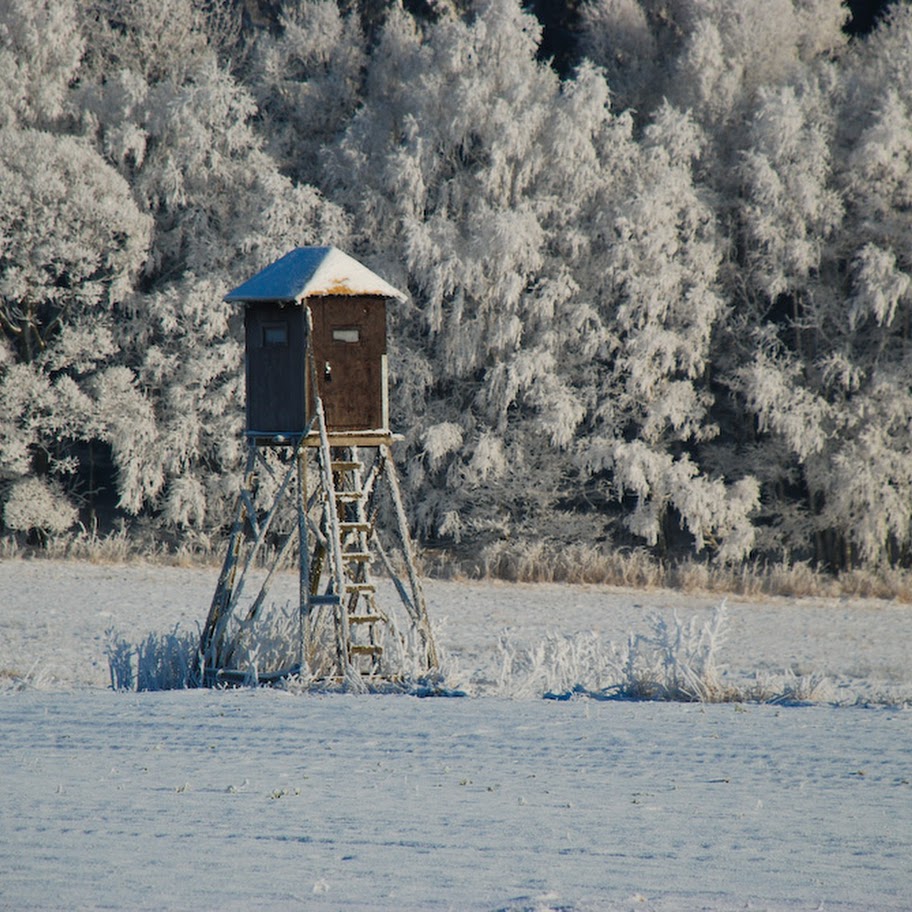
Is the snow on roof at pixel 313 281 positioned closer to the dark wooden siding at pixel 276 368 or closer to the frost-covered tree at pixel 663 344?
the dark wooden siding at pixel 276 368

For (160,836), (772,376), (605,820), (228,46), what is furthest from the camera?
(228,46)

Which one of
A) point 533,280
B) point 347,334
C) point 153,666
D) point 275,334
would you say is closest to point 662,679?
point 347,334

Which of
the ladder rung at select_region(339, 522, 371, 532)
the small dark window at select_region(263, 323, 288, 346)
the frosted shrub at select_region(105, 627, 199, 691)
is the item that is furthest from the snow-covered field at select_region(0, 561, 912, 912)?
the small dark window at select_region(263, 323, 288, 346)

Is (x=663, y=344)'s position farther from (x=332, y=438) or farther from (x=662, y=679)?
(x=662, y=679)

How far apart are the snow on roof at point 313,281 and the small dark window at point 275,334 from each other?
35cm

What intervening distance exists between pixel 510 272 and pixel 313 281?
12.5 metres

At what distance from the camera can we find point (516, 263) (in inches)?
990

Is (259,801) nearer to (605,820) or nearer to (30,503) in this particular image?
(605,820)

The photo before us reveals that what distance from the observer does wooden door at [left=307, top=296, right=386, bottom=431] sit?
511 inches

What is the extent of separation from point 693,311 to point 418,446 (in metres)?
5.98

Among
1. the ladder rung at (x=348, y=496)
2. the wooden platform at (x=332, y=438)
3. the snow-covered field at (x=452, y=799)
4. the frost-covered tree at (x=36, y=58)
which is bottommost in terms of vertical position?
the snow-covered field at (x=452, y=799)

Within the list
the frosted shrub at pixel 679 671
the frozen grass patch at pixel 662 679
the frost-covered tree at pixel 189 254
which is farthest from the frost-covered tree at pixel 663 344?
the frosted shrub at pixel 679 671

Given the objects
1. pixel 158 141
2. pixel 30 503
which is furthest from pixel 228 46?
pixel 30 503

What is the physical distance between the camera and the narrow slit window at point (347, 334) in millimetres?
13055
